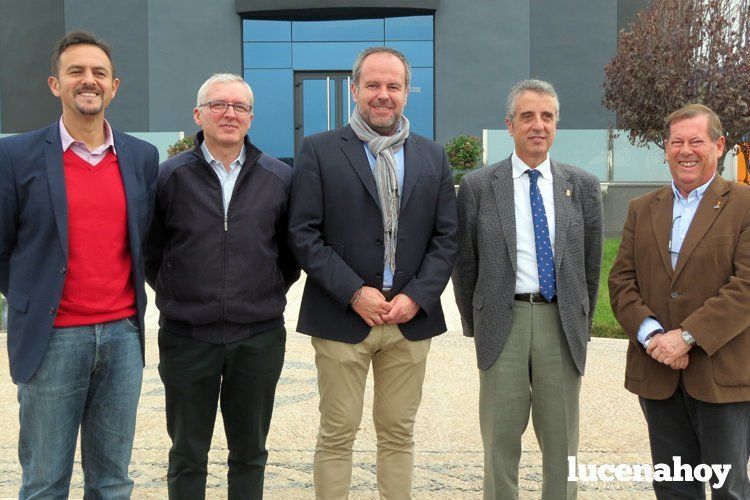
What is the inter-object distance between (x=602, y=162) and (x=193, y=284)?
15360 mm

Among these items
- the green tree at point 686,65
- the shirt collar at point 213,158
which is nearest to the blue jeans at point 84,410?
the shirt collar at point 213,158

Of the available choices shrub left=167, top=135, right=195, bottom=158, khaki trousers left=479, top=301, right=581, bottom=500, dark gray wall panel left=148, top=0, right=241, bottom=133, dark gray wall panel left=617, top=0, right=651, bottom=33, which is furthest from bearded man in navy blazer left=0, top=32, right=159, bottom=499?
dark gray wall panel left=617, top=0, right=651, bottom=33

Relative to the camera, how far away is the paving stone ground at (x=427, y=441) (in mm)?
4406

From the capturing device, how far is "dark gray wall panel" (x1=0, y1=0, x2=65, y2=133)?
872 inches

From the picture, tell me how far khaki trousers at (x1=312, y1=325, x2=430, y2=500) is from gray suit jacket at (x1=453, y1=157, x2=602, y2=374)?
14.2 inches

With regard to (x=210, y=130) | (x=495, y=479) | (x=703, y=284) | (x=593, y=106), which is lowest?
(x=495, y=479)

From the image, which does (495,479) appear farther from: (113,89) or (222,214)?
(113,89)

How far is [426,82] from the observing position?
68.7 ft

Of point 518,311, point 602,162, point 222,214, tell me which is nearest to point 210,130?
point 222,214

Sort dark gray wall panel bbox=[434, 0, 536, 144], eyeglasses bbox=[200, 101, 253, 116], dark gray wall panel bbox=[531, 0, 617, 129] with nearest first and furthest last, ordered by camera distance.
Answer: eyeglasses bbox=[200, 101, 253, 116], dark gray wall panel bbox=[434, 0, 536, 144], dark gray wall panel bbox=[531, 0, 617, 129]

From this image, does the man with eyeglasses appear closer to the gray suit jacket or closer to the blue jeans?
the blue jeans

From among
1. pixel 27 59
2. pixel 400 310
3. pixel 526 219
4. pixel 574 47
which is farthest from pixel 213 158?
pixel 27 59

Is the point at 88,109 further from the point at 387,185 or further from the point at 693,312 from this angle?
the point at 693,312

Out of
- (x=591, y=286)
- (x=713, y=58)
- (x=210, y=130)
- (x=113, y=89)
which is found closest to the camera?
(x=113, y=89)
